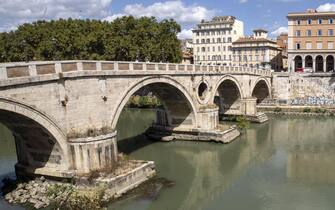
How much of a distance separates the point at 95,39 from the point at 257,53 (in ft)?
113

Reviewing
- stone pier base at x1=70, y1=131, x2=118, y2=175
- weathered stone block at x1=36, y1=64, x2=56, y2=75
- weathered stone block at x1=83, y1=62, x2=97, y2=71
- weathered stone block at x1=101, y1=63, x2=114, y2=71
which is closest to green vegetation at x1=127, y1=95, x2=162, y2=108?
weathered stone block at x1=101, y1=63, x2=114, y2=71

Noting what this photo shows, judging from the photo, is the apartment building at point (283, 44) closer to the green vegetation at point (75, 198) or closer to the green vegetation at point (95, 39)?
the green vegetation at point (95, 39)

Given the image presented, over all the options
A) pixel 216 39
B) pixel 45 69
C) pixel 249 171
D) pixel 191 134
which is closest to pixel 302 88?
pixel 191 134

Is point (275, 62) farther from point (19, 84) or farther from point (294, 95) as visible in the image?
point (19, 84)

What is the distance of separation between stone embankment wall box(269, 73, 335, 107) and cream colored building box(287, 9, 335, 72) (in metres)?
4.44

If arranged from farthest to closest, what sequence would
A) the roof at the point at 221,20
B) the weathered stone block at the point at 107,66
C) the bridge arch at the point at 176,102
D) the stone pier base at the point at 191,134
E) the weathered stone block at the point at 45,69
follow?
the roof at the point at 221,20 < the stone pier base at the point at 191,134 < the bridge arch at the point at 176,102 < the weathered stone block at the point at 107,66 < the weathered stone block at the point at 45,69

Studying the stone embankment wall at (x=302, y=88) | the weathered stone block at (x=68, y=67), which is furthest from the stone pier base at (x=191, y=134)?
the stone embankment wall at (x=302, y=88)

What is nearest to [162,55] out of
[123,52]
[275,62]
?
[123,52]

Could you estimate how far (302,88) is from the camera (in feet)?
145

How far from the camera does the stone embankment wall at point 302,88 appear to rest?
4253cm

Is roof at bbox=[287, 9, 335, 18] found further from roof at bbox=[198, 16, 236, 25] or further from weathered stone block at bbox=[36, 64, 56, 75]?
weathered stone block at bbox=[36, 64, 56, 75]

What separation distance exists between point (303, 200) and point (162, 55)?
26616 millimetres

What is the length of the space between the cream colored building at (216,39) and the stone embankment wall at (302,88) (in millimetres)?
24110

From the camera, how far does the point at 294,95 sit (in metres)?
44.3
